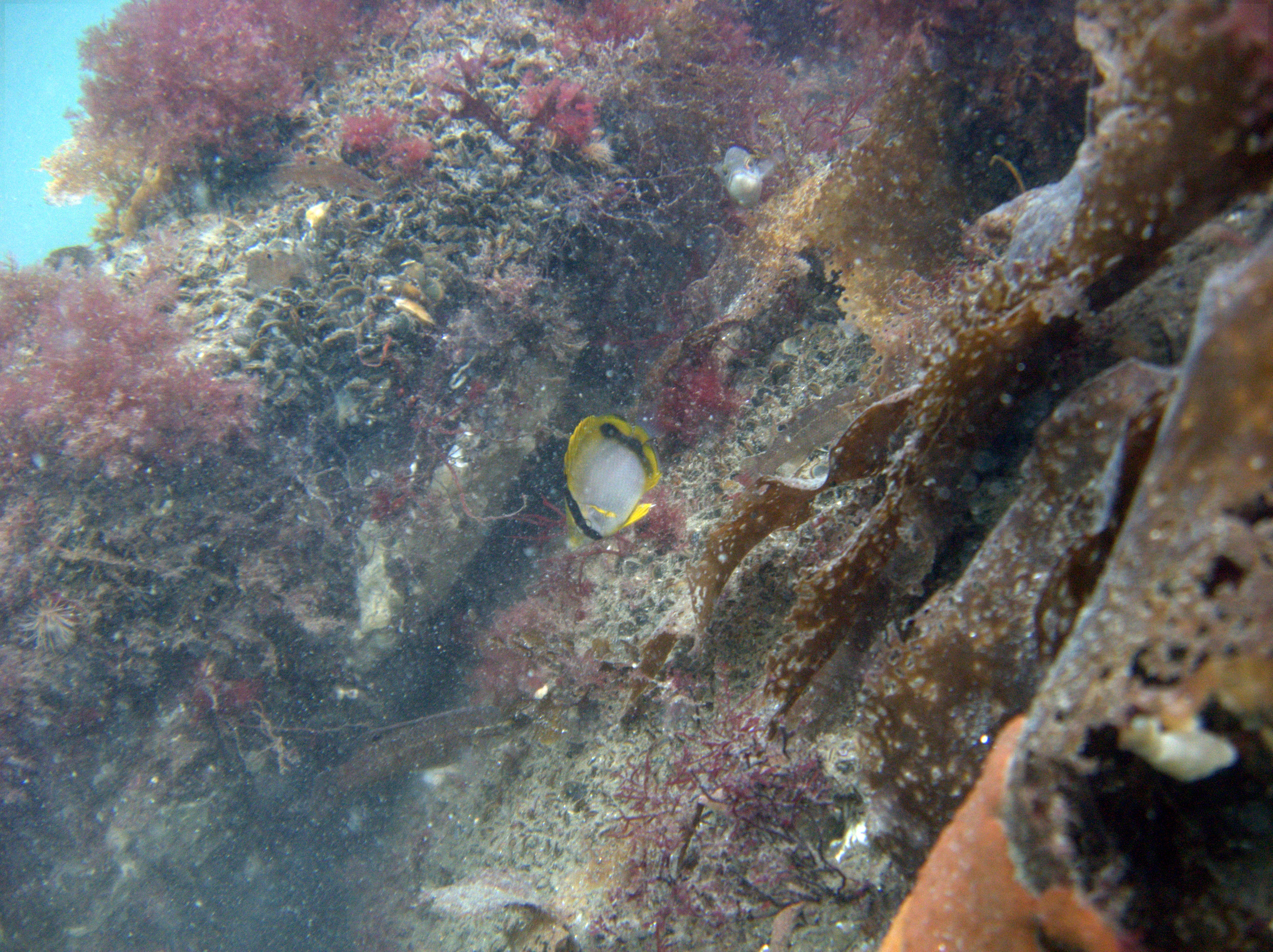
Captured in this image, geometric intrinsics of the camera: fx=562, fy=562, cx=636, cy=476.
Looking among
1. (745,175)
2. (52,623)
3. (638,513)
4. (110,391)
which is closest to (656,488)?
(638,513)

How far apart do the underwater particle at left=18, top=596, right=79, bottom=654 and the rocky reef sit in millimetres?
56

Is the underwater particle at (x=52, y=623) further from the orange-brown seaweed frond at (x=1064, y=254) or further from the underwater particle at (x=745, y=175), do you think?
the underwater particle at (x=745, y=175)

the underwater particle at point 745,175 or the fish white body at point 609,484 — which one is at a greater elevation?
the underwater particle at point 745,175

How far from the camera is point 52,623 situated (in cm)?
397

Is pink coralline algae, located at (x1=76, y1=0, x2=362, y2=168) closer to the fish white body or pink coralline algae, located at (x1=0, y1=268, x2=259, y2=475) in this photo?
pink coralline algae, located at (x1=0, y1=268, x2=259, y2=475)

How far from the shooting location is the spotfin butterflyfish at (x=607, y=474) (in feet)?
9.37

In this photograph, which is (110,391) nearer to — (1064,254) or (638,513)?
(638,513)

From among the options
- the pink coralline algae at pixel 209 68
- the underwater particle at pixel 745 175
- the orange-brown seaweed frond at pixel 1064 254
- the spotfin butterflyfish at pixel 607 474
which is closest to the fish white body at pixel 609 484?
the spotfin butterflyfish at pixel 607 474

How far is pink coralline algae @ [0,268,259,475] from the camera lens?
A: 370cm

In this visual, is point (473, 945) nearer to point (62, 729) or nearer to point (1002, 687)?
point (1002, 687)

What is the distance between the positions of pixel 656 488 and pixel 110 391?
366cm

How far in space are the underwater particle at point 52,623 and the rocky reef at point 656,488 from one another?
2.2 inches

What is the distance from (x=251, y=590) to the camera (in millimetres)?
4234

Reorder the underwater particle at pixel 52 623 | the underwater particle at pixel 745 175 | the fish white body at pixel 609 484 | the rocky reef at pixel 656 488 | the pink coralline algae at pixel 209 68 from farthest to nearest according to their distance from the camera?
the pink coralline algae at pixel 209 68, the underwater particle at pixel 52 623, the underwater particle at pixel 745 175, the fish white body at pixel 609 484, the rocky reef at pixel 656 488
